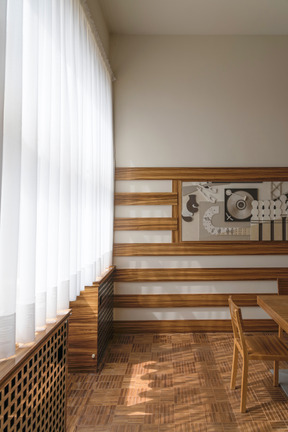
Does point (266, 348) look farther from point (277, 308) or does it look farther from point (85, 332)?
point (85, 332)

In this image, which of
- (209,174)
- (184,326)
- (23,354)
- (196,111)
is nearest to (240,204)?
(209,174)

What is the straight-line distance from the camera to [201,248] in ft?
13.7

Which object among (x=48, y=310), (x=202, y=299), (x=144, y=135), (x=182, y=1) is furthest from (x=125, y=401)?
(x=182, y=1)

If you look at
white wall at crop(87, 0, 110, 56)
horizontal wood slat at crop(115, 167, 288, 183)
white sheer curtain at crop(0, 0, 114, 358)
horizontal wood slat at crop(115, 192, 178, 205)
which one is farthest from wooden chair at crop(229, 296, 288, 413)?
white wall at crop(87, 0, 110, 56)

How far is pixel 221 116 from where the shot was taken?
13.9ft

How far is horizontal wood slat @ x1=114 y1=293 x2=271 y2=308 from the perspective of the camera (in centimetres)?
416

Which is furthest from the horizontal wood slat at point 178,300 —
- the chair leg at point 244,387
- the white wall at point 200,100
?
the chair leg at point 244,387

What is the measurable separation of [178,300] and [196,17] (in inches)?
122

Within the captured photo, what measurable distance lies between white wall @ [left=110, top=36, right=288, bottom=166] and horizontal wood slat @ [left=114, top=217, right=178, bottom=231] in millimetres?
648

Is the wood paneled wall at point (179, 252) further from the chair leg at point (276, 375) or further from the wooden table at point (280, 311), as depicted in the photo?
the chair leg at point (276, 375)

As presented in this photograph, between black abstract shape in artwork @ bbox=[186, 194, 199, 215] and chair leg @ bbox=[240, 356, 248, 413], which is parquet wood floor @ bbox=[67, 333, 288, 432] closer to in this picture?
chair leg @ bbox=[240, 356, 248, 413]

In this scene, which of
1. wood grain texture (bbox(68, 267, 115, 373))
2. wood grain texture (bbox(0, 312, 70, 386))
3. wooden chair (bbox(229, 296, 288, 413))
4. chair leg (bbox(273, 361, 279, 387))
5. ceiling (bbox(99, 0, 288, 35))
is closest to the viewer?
wood grain texture (bbox(0, 312, 70, 386))

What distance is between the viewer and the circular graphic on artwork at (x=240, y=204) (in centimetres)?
418

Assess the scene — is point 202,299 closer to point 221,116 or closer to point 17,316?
point 221,116
